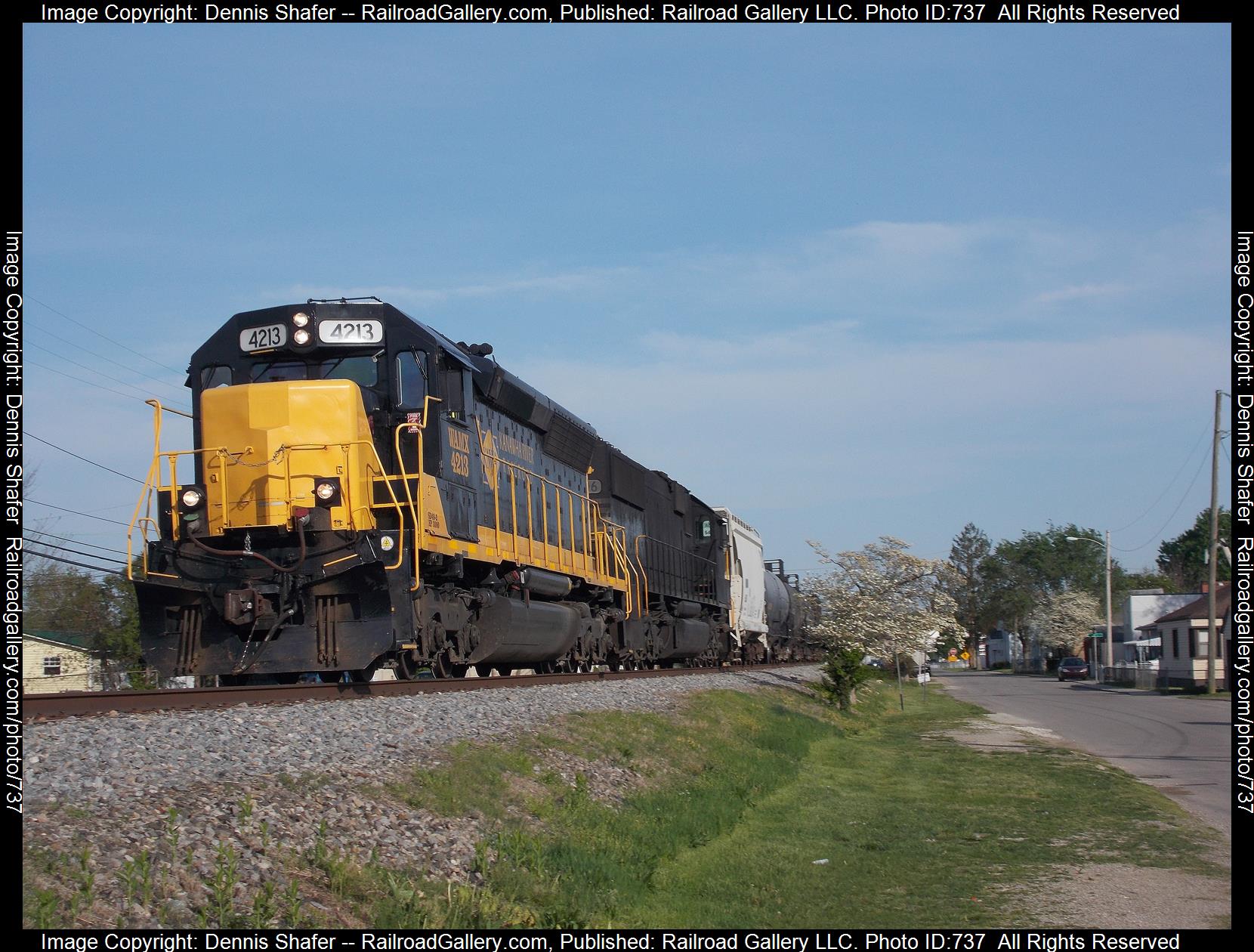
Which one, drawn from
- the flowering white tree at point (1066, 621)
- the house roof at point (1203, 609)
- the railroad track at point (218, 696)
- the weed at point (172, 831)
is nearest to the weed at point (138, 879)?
the weed at point (172, 831)

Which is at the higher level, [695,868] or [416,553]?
[416,553]

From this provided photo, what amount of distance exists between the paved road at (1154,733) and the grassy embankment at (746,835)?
62cm

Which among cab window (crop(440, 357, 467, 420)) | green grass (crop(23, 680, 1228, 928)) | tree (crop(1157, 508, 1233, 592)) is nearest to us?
green grass (crop(23, 680, 1228, 928))

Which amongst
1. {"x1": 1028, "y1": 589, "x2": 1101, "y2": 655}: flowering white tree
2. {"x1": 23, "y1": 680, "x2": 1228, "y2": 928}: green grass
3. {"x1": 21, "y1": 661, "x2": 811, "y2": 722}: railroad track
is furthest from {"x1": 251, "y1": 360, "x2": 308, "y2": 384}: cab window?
{"x1": 1028, "y1": 589, "x2": 1101, "y2": 655}: flowering white tree

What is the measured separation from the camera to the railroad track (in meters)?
9.63

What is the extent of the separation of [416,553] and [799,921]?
6862 millimetres

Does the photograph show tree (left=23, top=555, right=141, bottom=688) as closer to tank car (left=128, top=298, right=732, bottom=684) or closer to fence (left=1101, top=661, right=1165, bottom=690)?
tank car (left=128, top=298, right=732, bottom=684)

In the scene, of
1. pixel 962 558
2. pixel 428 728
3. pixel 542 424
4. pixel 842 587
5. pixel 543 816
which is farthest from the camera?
pixel 962 558

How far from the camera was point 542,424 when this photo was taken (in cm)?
1944

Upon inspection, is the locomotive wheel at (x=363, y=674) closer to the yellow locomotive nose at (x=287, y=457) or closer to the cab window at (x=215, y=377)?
the yellow locomotive nose at (x=287, y=457)

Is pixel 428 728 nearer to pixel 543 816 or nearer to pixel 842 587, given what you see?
pixel 543 816

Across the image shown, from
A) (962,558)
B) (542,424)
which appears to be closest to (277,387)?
(542,424)

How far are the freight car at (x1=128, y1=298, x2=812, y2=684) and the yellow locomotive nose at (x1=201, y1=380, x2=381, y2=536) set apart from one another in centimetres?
2

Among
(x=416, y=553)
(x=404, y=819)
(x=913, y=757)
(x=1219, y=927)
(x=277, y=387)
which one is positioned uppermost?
(x=277, y=387)
